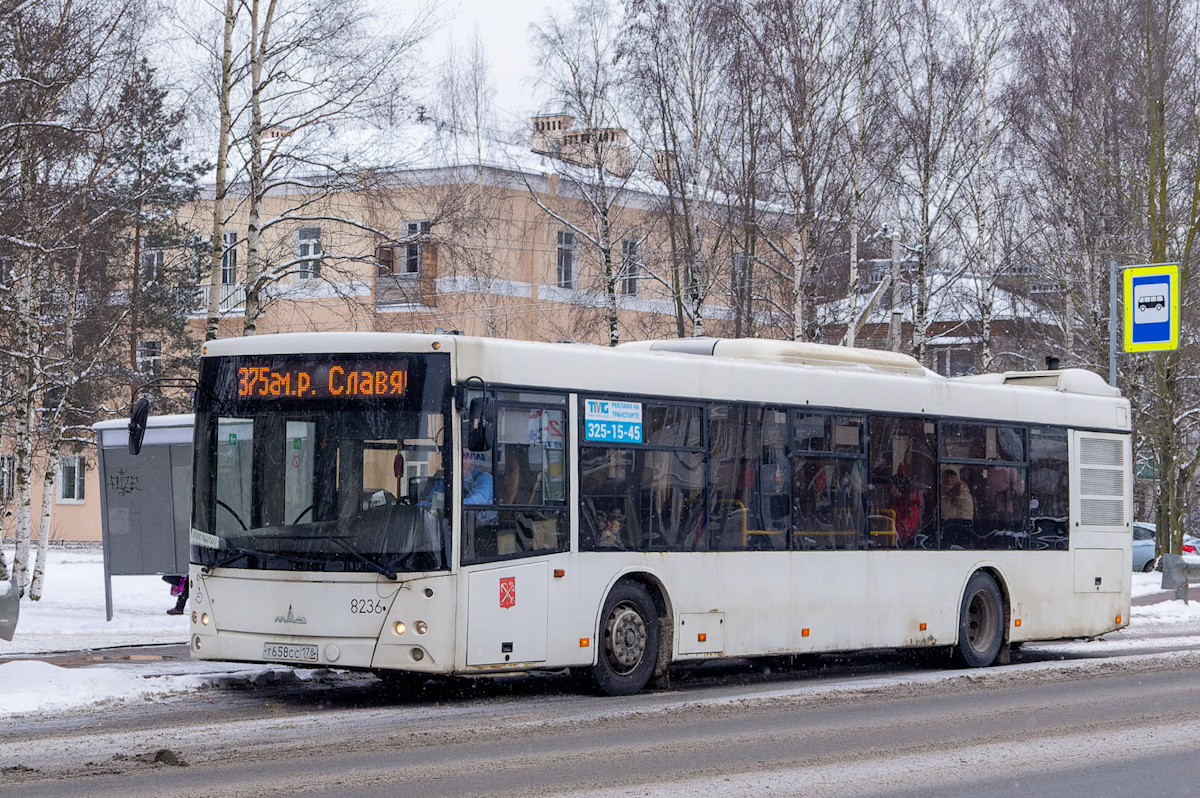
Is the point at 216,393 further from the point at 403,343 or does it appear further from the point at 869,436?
the point at 869,436

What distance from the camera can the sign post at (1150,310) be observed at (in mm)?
27867

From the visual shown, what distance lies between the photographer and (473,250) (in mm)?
25984

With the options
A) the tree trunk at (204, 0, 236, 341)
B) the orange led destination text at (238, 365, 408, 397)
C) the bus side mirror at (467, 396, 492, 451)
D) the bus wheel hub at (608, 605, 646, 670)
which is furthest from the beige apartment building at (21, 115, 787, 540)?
the bus side mirror at (467, 396, 492, 451)

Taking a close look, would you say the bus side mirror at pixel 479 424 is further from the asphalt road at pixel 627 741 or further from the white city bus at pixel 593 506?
the asphalt road at pixel 627 741

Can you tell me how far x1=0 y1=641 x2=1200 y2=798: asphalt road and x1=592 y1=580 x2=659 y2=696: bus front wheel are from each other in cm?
20

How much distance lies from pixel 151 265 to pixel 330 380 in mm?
18321

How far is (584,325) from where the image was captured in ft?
116

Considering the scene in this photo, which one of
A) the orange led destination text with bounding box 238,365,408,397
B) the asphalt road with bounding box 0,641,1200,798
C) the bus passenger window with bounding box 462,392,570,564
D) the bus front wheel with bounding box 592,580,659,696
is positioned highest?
the orange led destination text with bounding box 238,365,408,397

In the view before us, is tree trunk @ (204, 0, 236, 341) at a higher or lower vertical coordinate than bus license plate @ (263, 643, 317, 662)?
higher

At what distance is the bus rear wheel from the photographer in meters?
16.8

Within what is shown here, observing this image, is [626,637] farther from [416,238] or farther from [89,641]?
[416,238]

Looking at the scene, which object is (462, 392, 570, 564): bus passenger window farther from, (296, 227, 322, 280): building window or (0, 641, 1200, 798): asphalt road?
(296, 227, 322, 280): building window

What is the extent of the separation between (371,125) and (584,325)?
11.3 m

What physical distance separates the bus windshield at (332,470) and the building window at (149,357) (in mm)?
19111
